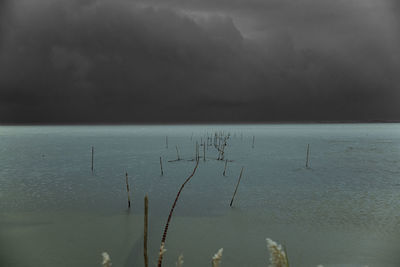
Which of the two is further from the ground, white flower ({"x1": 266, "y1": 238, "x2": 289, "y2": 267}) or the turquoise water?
white flower ({"x1": 266, "y1": 238, "x2": 289, "y2": 267})

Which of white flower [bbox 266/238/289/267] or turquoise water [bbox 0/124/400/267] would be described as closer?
white flower [bbox 266/238/289/267]

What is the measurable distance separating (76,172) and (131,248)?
46.7 feet

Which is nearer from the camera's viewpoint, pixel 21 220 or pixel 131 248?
pixel 131 248

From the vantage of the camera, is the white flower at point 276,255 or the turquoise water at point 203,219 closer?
the white flower at point 276,255

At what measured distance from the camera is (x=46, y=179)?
17172 millimetres

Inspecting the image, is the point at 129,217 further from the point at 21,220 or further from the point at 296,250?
the point at 296,250

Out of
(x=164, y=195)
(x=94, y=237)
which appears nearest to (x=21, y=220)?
(x=94, y=237)

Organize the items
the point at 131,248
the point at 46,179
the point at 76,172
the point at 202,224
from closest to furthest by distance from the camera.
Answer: the point at 131,248 → the point at 202,224 → the point at 46,179 → the point at 76,172

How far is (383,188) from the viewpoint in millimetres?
15258

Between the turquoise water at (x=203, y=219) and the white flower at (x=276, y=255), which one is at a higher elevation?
the white flower at (x=276, y=255)

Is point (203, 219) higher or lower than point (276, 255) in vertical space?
lower

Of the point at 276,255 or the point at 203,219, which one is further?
the point at 203,219

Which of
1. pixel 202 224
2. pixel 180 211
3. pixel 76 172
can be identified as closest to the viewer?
pixel 202 224

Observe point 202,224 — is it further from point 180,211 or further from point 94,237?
point 94,237
